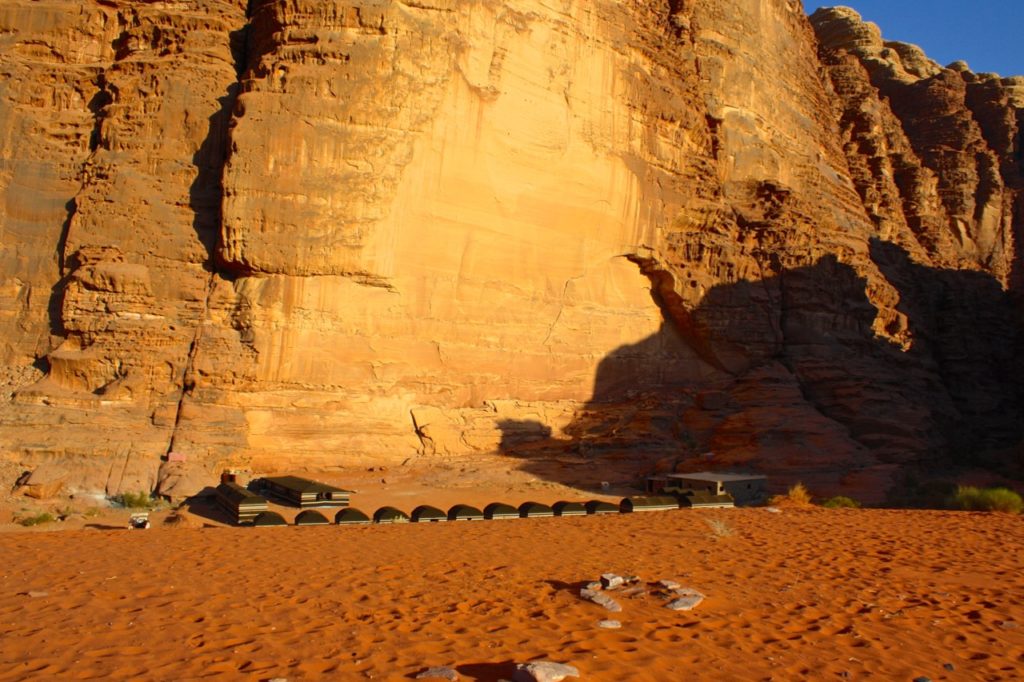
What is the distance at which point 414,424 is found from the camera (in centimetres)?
1923

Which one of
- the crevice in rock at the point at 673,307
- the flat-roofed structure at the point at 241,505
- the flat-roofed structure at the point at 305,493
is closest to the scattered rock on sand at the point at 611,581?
the flat-roofed structure at the point at 241,505

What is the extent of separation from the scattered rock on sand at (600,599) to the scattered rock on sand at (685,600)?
47 cm

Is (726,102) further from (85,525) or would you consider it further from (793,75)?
(85,525)

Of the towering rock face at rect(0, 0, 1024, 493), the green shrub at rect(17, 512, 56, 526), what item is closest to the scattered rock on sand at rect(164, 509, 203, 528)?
the green shrub at rect(17, 512, 56, 526)

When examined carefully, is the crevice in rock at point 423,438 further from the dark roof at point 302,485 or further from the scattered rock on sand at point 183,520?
the scattered rock on sand at point 183,520

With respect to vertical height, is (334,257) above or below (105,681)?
above

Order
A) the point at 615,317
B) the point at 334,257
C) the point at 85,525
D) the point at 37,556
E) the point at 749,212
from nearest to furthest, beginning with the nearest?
1. the point at 37,556
2. the point at 85,525
3. the point at 334,257
4. the point at 615,317
5. the point at 749,212

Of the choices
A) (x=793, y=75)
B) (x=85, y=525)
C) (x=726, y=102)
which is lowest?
(x=85, y=525)

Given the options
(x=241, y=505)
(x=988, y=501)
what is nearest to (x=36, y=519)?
(x=241, y=505)

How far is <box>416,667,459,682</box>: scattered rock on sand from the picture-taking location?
16.0ft

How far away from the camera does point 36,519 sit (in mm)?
12773

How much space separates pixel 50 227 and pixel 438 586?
17045 mm

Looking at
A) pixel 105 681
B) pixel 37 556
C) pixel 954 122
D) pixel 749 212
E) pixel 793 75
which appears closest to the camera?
pixel 105 681

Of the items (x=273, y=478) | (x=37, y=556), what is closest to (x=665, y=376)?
(x=273, y=478)
